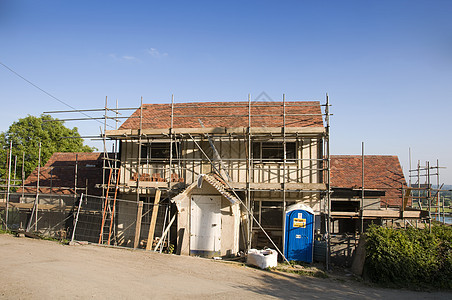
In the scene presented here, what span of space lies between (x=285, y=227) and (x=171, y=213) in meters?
5.12

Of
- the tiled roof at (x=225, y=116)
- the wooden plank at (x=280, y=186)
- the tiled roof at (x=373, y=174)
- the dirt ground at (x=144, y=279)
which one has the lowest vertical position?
the dirt ground at (x=144, y=279)

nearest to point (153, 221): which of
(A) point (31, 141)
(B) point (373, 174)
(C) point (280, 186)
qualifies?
(C) point (280, 186)

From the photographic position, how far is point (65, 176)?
19250 mm

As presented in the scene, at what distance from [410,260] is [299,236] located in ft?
12.6

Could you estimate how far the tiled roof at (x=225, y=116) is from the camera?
16030 millimetres

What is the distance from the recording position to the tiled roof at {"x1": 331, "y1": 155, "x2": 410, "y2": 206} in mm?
19516

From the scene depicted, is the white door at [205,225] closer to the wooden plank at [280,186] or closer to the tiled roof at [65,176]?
the wooden plank at [280,186]

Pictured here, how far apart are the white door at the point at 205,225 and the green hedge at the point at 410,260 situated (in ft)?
18.4

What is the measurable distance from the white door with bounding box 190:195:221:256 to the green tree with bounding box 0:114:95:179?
840 inches

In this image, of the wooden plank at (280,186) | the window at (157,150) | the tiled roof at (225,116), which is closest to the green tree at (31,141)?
the tiled roof at (225,116)

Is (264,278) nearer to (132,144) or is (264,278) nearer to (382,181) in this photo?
(132,144)

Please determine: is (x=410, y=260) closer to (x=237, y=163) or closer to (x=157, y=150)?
(x=237, y=163)

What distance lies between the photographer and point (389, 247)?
11547 millimetres

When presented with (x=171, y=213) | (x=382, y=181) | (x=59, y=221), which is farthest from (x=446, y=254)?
(x=59, y=221)
